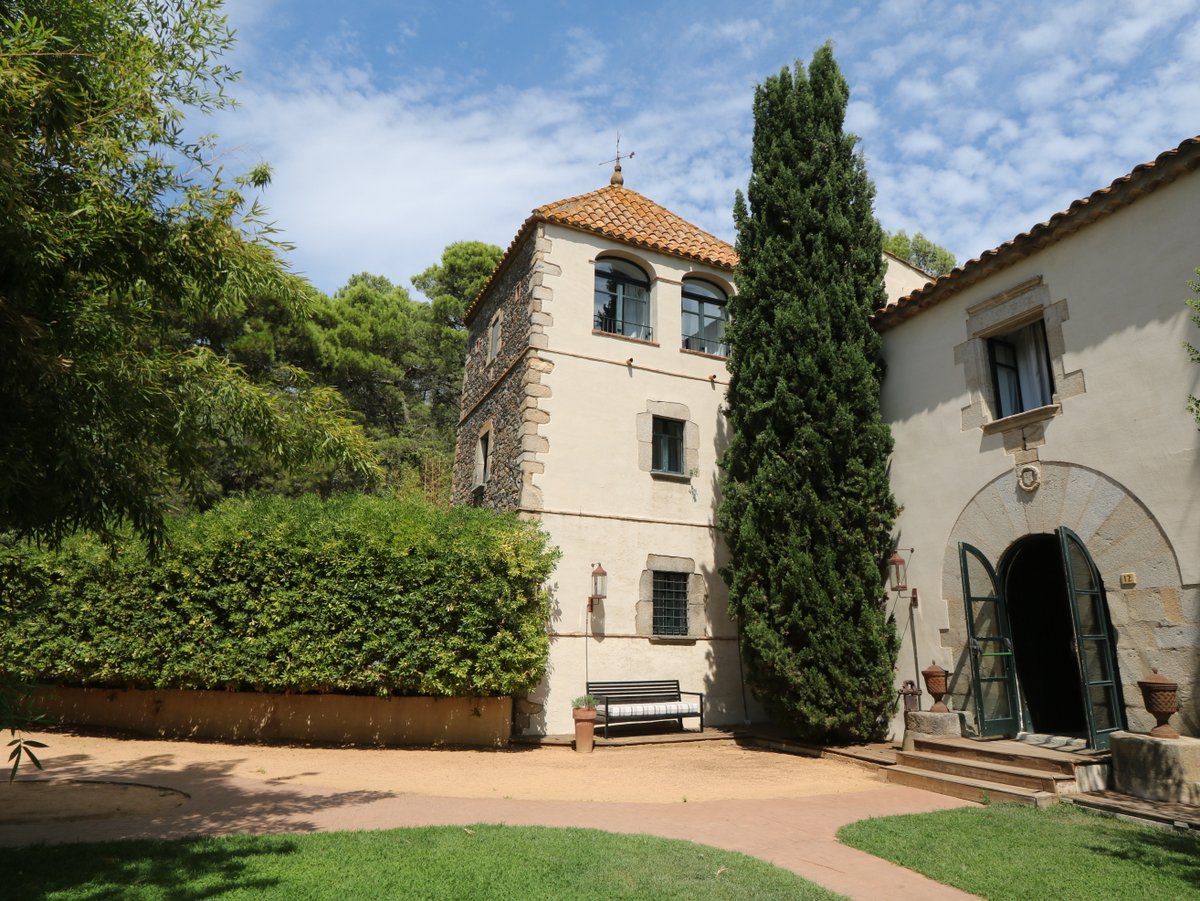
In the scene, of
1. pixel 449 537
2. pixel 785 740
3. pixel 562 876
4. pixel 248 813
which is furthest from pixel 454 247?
pixel 562 876

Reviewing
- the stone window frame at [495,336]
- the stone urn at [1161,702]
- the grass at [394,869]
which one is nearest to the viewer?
the grass at [394,869]

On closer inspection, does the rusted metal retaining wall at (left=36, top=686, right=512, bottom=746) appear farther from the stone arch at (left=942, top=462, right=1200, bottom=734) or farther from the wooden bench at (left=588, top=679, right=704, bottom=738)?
the stone arch at (left=942, top=462, right=1200, bottom=734)

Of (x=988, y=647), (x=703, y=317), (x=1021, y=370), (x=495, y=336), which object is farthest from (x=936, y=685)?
(x=495, y=336)

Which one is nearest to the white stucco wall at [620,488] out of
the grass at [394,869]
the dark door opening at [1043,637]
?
the dark door opening at [1043,637]

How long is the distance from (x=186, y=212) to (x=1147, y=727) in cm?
946

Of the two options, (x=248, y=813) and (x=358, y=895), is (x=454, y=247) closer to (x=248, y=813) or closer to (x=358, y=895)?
(x=248, y=813)

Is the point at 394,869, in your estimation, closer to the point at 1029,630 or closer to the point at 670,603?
the point at 1029,630

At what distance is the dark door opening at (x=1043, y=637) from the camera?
901 centimetres

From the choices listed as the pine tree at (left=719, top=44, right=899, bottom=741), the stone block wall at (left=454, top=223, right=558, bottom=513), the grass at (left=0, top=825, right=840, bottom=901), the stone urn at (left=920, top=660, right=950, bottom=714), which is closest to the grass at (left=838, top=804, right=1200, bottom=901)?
the grass at (left=0, top=825, right=840, bottom=901)

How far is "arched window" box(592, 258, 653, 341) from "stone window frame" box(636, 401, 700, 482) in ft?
4.55

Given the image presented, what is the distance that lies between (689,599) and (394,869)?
8.53 metres

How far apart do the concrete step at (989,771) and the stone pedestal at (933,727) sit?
0.19m

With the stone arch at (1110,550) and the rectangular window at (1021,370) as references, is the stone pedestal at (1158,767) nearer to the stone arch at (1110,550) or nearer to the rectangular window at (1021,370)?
the stone arch at (1110,550)

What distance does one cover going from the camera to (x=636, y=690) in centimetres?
1159
